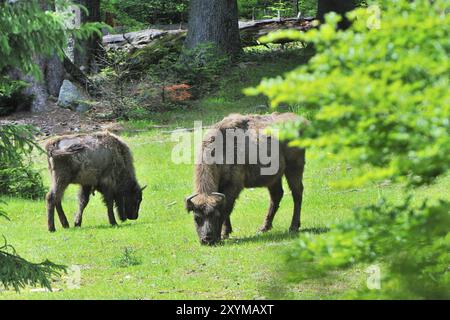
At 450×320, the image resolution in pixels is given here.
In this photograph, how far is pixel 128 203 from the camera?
1747 centimetres

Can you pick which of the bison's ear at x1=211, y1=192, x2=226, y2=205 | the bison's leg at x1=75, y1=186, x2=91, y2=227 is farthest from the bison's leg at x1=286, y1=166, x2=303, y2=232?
the bison's leg at x1=75, y1=186, x2=91, y2=227

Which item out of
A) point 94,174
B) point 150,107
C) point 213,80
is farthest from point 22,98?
point 94,174

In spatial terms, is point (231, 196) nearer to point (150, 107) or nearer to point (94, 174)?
point (94, 174)

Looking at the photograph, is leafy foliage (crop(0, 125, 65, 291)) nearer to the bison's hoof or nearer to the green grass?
the green grass

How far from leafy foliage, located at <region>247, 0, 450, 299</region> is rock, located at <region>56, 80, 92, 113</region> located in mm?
21533

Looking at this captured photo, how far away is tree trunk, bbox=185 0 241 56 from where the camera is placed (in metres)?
29.2

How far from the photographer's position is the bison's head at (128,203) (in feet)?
57.2

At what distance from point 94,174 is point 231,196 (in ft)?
12.6

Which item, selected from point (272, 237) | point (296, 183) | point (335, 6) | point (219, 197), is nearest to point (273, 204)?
point (296, 183)

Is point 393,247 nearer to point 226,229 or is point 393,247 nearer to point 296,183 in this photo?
point 226,229

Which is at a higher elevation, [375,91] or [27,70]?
[375,91]

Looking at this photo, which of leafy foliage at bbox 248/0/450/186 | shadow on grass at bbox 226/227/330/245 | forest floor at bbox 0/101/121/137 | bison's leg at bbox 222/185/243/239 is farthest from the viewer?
forest floor at bbox 0/101/121/137
